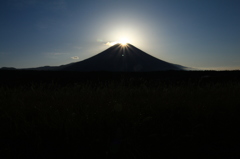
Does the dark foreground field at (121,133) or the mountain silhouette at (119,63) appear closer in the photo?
the dark foreground field at (121,133)

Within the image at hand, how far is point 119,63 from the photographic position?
78812 millimetres

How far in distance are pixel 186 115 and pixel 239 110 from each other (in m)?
1.07

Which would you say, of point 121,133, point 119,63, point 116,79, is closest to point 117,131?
point 121,133

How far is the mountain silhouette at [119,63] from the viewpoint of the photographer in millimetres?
71919

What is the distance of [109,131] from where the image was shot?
196 cm

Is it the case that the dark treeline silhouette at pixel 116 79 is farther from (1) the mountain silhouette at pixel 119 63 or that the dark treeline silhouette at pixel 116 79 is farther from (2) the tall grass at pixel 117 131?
(1) the mountain silhouette at pixel 119 63

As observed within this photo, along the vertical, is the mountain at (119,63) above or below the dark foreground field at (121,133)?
above

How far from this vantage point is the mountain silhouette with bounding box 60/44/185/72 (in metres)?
71.9

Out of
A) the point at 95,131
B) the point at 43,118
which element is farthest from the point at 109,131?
the point at 43,118

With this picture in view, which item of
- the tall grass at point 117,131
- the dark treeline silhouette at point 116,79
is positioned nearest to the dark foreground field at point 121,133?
the tall grass at point 117,131

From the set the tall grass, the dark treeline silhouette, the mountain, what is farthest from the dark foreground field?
the mountain

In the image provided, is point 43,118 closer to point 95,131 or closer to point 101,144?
point 95,131

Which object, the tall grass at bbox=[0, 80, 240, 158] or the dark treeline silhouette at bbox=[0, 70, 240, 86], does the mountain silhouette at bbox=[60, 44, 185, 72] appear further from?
the tall grass at bbox=[0, 80, 240, 158]

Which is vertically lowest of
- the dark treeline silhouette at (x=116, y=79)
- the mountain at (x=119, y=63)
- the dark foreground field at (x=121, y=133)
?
the dark foreground field at (x=121, y=133)
